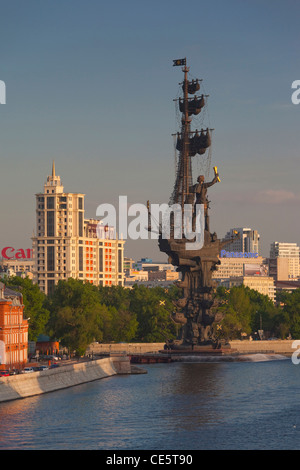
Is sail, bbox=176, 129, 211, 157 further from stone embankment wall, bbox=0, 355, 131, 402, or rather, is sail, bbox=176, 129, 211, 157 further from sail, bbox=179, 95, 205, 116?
stone embankment wall, bbox=0, 355, 131, 402

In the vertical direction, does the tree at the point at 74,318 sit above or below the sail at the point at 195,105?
below

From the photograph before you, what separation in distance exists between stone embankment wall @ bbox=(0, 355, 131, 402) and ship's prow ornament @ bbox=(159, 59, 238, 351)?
2696 centimetres

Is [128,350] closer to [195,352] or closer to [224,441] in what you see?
[195,352]

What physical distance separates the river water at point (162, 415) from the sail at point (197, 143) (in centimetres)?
5389

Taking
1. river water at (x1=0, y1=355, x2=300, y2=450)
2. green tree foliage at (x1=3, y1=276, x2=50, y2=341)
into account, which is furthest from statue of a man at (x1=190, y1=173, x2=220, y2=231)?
river water at (x1=0, y1=355, x2=300, y2=450)

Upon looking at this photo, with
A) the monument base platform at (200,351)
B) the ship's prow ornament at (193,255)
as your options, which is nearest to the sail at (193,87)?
the ship's prow ornament at (193,255)

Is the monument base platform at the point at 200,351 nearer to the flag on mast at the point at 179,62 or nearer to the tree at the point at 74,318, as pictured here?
the tree at the point at 74,318

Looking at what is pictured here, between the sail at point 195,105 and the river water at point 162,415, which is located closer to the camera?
the river water at point 162,415

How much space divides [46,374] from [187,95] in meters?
83.0

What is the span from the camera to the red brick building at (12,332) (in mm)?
121875

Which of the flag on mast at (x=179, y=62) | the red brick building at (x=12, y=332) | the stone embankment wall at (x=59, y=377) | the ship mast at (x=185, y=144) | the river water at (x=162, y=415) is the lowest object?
the river water at (x=162, y=415)

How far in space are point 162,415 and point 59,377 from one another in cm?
2503

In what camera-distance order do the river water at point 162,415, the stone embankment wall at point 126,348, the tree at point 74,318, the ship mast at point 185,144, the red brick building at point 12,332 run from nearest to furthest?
the river water at point 162,415 < the red brick building at point 12,332 < the tree at point 74,318 < the ship mast at point 185,144 < the stone embankment wall at point 126,348

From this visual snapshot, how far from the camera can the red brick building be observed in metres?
122
